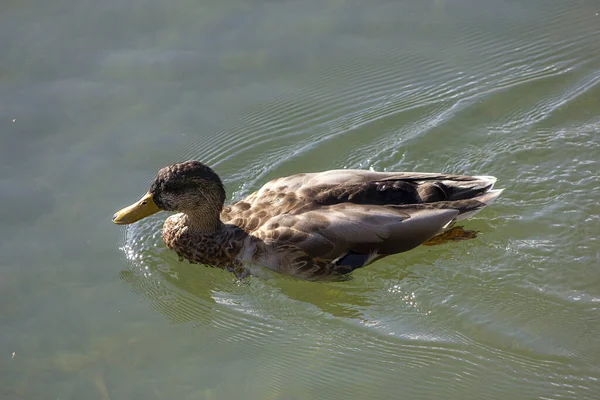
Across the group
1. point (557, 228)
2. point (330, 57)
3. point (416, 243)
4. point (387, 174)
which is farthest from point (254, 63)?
point (557, 228)

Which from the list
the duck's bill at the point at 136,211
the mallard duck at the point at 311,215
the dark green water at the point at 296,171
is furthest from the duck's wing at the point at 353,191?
the duck's bill at the point at 136,211

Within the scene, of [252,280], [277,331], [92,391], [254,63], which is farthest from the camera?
[254,63]

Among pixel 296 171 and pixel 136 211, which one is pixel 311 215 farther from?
pixel 136 211

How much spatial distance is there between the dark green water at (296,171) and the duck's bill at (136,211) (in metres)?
0.45

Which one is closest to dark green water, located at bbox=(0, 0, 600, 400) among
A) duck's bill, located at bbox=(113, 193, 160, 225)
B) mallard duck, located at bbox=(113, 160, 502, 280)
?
mallard duck, located at bbox=(113, 160, 502, 280)

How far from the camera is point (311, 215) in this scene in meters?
7.38

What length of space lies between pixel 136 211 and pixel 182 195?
0.46m

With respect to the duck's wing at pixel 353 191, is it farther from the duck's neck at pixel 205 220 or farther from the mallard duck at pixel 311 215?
the duck's neck at pixel 205 220

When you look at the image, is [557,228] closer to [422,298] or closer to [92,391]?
[422,298]

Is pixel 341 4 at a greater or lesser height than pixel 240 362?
greater

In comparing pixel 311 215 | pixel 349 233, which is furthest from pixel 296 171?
pixel 349 233

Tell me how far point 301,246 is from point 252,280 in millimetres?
689

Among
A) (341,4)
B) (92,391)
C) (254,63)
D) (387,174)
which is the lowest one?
(92,391)

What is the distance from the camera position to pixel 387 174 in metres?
7.73
